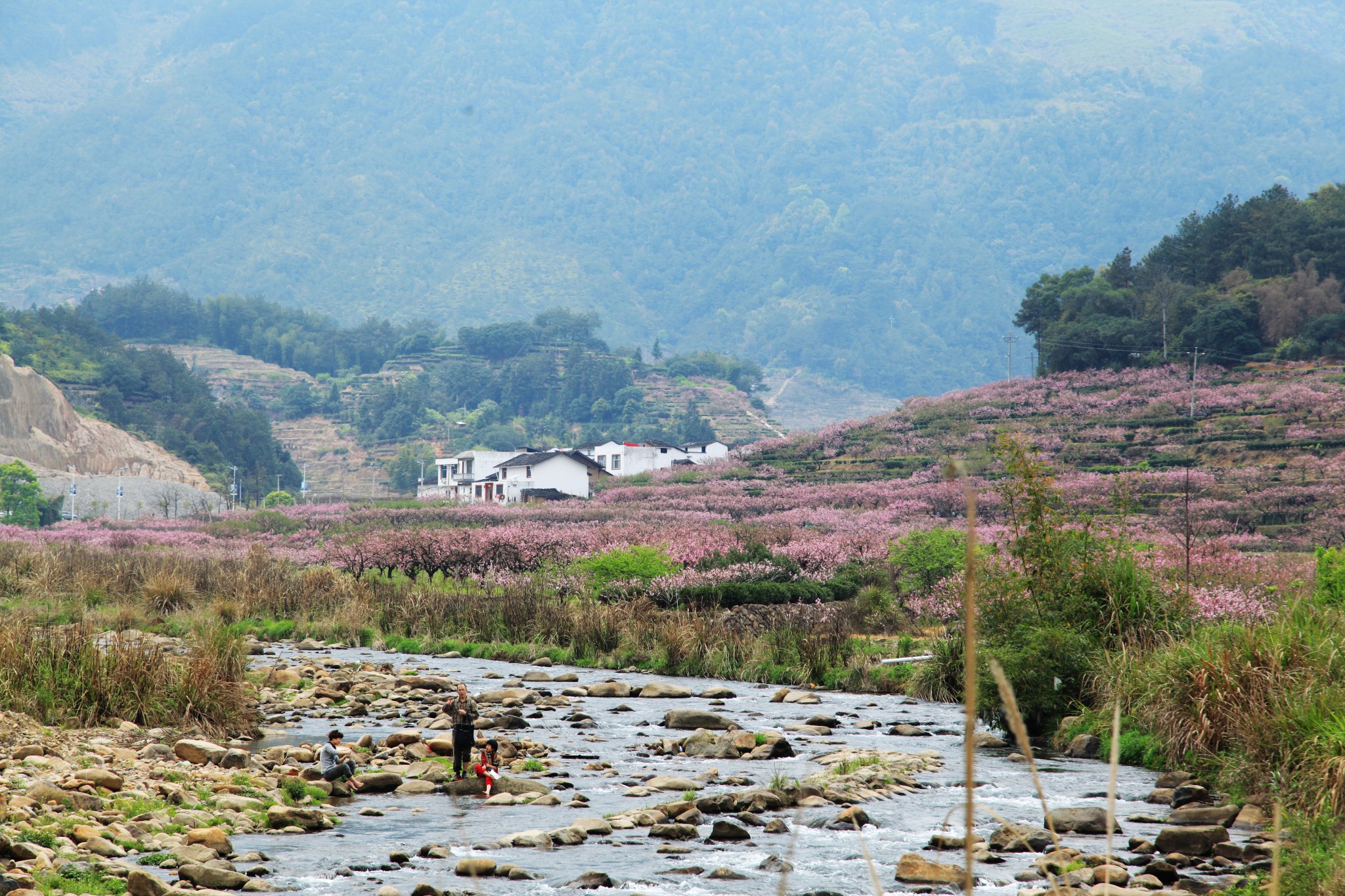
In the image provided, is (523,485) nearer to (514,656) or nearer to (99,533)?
(99,533)

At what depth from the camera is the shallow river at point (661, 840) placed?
10.9 meters

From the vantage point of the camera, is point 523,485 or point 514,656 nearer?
point 514,656

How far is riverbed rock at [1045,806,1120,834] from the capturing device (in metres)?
12.6

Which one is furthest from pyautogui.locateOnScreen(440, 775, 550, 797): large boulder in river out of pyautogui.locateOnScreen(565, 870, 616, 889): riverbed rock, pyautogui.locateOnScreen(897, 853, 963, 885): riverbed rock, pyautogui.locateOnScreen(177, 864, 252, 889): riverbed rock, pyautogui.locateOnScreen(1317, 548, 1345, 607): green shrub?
pyautogui.locateOnScreen(1317, 548, 1345, 607): green shrub

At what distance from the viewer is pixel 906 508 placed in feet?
187

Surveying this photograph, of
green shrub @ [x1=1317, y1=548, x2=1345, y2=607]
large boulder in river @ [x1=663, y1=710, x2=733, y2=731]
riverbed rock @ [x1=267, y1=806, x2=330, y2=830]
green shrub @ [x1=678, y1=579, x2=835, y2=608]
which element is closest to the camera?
riverbed rock @ [x1=267, y1=806, x2=330, y2=830]

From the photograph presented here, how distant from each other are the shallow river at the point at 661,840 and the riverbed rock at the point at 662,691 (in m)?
2.53

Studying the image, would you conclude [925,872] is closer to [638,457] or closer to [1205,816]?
[1205,816]

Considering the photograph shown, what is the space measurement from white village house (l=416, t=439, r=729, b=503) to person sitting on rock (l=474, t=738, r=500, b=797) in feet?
222

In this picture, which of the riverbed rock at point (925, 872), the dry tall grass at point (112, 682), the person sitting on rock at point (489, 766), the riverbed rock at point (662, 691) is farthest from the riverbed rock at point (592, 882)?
the riverbed rock at point (662, 691)

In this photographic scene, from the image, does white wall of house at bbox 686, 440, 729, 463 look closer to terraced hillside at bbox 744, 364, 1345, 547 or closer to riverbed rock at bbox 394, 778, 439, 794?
terraced hillside at bbox 744, 364, 1345, 547

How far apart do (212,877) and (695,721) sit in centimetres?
960

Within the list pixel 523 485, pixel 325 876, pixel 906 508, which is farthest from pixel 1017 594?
pixel 523 485

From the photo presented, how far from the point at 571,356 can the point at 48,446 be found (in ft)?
344
